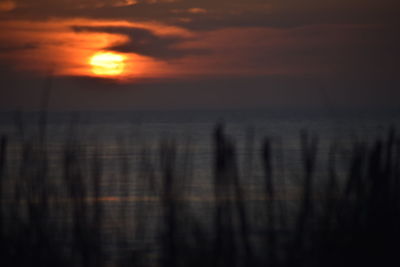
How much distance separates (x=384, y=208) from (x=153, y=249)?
201 centimetres

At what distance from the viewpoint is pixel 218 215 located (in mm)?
3289

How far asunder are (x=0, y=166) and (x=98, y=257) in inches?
33.7

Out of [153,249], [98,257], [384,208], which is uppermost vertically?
[384,208]

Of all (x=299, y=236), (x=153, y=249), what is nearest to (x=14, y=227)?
(x=153, y=249)

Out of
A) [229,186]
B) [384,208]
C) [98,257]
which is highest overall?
[229,186]

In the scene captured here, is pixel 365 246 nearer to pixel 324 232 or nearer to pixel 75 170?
pixel 324 232

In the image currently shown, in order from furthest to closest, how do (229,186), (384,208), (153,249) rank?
(153,249) → (384,208) → (229,186)

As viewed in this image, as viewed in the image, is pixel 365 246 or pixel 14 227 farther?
pixel 14 227

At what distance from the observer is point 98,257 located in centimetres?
345

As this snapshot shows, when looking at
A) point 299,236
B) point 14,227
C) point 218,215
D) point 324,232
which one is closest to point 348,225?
point 324,232

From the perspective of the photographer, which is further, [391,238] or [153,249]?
[153,249]

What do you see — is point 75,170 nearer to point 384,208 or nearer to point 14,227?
point 14,227

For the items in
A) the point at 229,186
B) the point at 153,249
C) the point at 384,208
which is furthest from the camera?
the point at 153,249

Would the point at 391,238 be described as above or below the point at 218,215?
below
